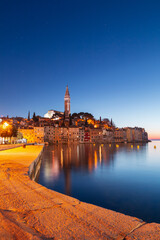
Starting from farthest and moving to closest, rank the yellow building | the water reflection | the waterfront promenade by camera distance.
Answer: the yellow building < the water reflection < the waterfront promenade

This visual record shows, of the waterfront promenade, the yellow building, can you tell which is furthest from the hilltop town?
the waterfront promenade

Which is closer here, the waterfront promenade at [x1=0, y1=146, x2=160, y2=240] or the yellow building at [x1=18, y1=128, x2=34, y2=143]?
the waterfront promenade at [x1=0, y1=146, x2=160, y2=240]

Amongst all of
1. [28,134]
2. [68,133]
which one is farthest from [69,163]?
[68,133]

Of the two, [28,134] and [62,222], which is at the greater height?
[28,134]

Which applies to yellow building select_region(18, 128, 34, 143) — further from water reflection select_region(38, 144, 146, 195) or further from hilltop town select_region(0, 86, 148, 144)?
water reflection select_region(38, 144, 146, 195)

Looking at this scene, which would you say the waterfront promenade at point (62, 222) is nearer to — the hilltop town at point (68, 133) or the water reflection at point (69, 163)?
the water reflection at point (69, 163)

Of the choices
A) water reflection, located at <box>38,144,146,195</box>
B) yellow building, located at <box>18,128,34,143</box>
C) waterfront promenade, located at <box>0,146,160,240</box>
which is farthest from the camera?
yellow building, located at <box>18,128,34,143</box>

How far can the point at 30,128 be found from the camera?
119 metres

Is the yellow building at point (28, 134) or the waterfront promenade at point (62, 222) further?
the yellow building at point (28, 134)

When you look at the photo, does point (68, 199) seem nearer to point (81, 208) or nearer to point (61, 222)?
point (81, 208)

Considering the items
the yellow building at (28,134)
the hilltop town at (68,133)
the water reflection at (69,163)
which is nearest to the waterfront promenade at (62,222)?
the water reflection at (69,163)

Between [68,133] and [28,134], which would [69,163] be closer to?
[28,134]

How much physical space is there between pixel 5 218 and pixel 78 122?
541 ft

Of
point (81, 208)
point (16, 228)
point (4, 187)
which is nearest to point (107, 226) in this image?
point (81, 208)
